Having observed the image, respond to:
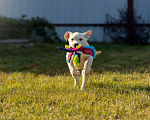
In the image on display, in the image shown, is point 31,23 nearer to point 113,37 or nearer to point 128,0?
point 113,37

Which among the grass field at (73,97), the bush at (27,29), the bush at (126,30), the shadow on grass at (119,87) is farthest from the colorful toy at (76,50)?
the bush at (27,29)

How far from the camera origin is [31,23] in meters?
11.4

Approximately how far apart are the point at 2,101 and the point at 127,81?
235cm

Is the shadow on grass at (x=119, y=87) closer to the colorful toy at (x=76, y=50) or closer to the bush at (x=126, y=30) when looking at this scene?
the colorful toy at (x=76, y=50)

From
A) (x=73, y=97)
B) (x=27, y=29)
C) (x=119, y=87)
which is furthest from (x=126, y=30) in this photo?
(x=73, y=97)

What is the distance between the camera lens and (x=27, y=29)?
11.4 meters

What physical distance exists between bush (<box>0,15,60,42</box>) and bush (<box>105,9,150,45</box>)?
108 inches

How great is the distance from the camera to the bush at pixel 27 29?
11.4 m

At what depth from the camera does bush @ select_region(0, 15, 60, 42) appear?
37.3 ft

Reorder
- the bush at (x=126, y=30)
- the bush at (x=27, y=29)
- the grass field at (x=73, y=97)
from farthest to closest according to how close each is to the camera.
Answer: the bush at (x=27, y=29) → the bush at (x=126, y=30) → the grass field at (x=73, y=97)

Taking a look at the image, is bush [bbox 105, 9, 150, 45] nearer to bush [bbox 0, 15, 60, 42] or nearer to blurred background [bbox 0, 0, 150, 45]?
blurred background [bbox 0, 0, 150, 45]

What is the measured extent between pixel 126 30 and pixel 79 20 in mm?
2367

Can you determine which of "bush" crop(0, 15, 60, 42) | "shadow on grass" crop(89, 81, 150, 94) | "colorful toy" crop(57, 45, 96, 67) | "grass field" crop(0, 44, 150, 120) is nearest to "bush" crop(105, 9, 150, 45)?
"bush" crop(0, 15, 60, 42)

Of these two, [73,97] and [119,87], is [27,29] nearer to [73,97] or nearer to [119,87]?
[119,87]
